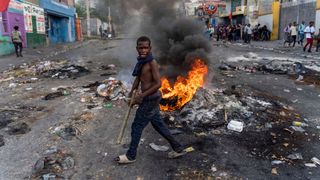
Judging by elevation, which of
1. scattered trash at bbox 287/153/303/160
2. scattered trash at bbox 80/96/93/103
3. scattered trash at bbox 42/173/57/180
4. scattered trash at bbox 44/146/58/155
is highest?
scattered trash at bbox 80/96/93/103

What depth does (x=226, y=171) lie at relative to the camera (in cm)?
375

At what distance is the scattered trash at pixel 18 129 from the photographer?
5012mm

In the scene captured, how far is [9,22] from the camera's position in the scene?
1633 cm

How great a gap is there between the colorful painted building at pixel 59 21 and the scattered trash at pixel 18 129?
64.9 ft

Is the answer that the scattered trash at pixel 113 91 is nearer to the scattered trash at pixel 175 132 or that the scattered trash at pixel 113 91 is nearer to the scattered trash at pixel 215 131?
the scattered trash at pixel 175 132

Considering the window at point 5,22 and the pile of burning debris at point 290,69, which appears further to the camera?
the window at point 5,22

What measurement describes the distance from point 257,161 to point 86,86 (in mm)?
5298

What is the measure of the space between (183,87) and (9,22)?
43.7 feet

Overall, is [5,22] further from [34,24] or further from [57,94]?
[57,94]

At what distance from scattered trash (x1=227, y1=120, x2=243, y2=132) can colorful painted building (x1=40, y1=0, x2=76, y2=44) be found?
69.8ft

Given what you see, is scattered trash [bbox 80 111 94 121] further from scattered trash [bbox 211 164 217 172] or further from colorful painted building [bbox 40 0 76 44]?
colorful painted building [bbox 40 0 76 44]

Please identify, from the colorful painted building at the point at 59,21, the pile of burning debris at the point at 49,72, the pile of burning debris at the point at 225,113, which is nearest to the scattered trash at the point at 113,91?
the pile of burning debris at the point at 225,113

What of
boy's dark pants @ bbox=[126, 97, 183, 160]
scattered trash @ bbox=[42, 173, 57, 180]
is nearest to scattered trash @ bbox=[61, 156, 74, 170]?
scattered trash @ bbox=[42, 173, 57, 180]

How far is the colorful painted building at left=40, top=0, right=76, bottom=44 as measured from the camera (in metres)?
24.6
